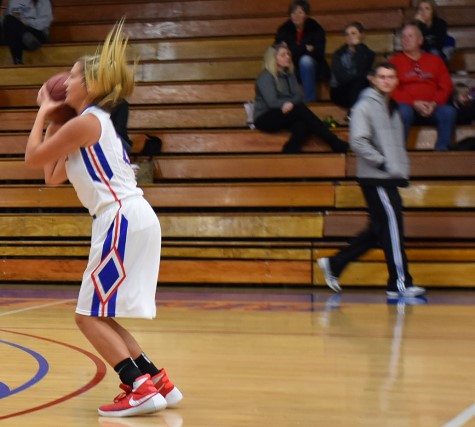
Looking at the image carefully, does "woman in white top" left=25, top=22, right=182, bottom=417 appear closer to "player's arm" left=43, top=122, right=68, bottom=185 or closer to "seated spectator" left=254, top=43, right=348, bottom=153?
"player's arm" left=43, top=122, right=68, bottom=185

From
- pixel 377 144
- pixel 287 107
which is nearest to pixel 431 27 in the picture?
pixel 287 107

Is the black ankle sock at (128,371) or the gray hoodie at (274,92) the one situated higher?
the gray hoodie at (274,92)

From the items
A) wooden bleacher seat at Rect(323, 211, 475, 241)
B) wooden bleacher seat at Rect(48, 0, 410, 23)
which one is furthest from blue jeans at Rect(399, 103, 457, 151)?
wooden bleacher seat at Rect(48, 0, 410, 23)

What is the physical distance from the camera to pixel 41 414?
3.34m

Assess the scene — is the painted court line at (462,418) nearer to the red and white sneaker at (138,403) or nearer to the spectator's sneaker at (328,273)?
the red and white sneaker at (138,403)

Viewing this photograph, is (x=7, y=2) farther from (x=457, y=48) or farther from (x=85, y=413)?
(x=85, y=413)

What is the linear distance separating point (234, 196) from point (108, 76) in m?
5.16

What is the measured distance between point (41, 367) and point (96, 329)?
3.43ft

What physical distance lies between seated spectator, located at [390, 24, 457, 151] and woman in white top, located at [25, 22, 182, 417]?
19.2ft

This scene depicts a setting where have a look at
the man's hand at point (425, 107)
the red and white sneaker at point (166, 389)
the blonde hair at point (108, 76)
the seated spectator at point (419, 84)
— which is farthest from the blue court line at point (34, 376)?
the man's hand at point (425, 107)

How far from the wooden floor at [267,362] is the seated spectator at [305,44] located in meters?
3.10

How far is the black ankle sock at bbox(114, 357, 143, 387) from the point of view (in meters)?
3.39

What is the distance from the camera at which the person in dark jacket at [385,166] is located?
715 centimetres

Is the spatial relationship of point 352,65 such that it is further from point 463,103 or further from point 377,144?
point 377,144
